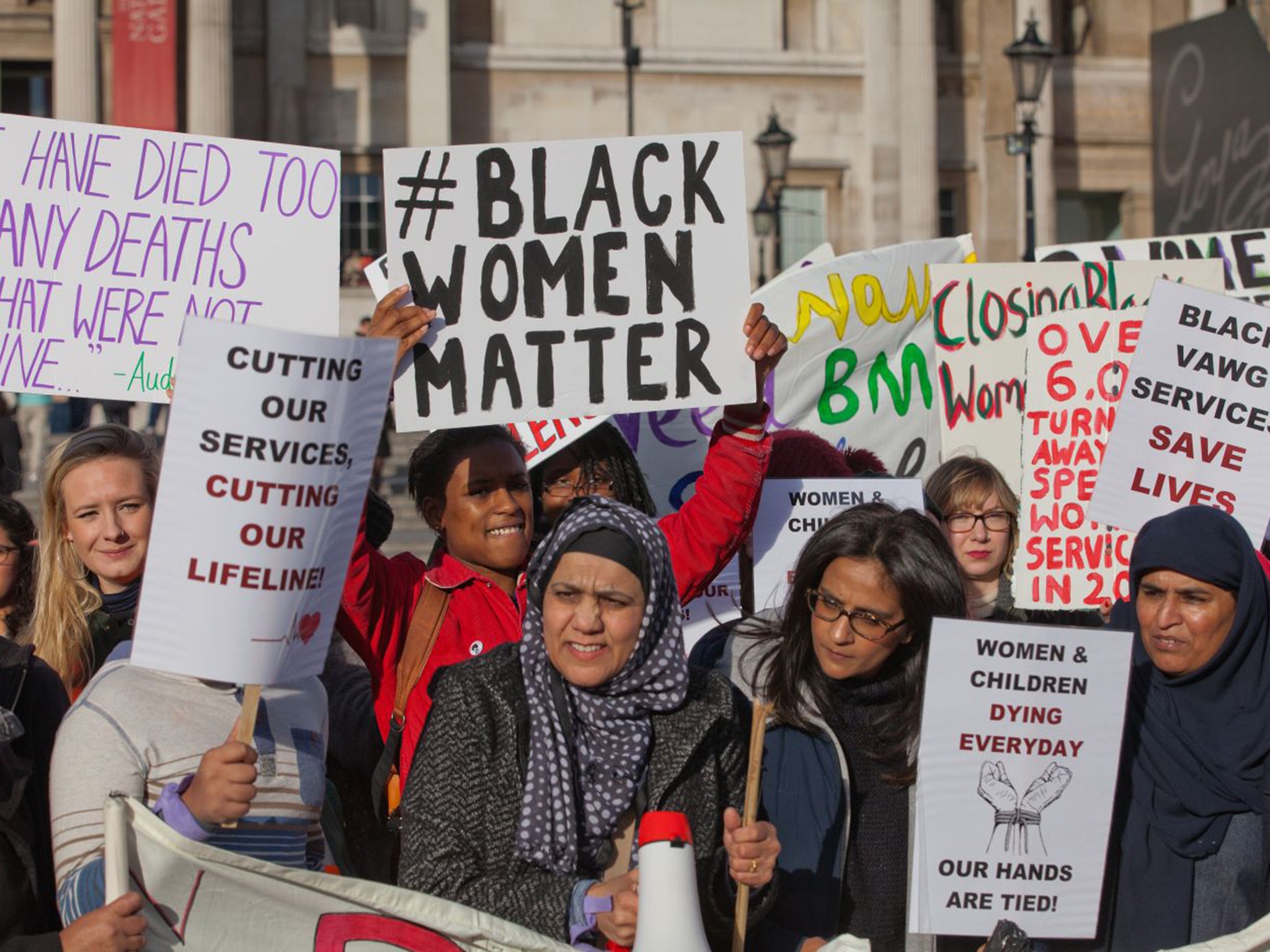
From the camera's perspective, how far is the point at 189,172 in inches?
183

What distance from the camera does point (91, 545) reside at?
3705 millimetres

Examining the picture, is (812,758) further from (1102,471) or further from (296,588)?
Answer: (1102,471)

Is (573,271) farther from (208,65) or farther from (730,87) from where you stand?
(730,87)

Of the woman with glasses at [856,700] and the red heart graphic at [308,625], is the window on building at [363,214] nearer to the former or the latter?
the woman with glasses at [856,700]

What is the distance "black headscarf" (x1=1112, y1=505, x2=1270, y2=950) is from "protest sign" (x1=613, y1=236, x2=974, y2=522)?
10.3 ft

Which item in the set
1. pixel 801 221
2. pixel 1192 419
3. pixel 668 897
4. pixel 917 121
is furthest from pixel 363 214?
pixel 668 897

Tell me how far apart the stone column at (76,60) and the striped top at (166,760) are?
2580 cm

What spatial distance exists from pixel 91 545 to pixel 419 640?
31.4 inches

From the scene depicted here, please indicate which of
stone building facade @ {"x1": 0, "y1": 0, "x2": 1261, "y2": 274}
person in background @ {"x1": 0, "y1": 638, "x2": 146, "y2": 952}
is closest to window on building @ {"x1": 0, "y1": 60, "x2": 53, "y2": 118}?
stone building facade @ {"x1": 0, "y1": 0, "x2": 1261, "y2": 274}

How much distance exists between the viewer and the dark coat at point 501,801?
10.2 feet

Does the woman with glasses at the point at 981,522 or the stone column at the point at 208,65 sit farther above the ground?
the stone column at the point at 208,65

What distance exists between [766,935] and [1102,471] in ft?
5.73

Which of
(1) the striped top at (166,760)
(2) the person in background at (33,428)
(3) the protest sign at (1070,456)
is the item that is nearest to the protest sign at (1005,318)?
(3) the protest sign at (1070,456)

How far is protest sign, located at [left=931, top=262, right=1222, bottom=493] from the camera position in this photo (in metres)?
6.47
